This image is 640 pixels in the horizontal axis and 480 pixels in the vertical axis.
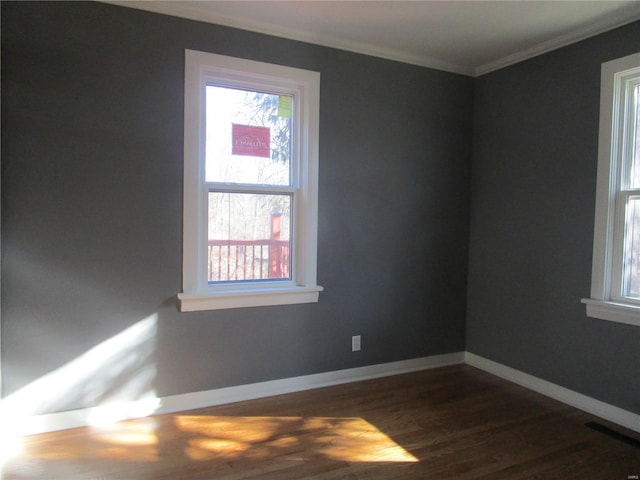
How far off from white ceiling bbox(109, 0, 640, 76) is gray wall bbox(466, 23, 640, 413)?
170 millimetres

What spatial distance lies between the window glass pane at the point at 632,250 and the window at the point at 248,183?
207 cm

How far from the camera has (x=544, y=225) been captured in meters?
3.20

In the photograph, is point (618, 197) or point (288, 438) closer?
point (288, 438)

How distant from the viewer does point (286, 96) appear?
3135 millimetres

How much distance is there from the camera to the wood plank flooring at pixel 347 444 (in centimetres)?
214

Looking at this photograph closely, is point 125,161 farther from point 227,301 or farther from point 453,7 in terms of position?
point 453,7

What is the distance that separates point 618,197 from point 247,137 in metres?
2.51

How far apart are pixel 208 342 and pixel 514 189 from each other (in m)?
2.64

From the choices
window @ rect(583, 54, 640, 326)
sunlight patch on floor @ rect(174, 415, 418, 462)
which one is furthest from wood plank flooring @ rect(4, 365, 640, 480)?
window @ rect(583, 54, 640, 326)

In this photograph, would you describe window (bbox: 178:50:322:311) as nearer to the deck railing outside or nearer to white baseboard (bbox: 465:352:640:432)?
the deck railing outside

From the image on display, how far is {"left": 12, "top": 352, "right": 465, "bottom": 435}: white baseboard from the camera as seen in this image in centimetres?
248

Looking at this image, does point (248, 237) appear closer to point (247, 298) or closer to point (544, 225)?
point (247, 298)

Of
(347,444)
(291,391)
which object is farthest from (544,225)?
(291,391)

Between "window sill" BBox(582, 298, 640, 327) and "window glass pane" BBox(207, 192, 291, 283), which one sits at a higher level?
"window glass pane" BBox(207, 192, 291, 283)
